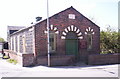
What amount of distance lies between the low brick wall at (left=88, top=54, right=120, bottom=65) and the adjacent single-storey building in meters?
1.29

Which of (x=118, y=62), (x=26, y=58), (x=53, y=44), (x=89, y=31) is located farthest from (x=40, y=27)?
(x=118, y=62)

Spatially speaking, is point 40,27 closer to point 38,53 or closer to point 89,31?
point 38,53

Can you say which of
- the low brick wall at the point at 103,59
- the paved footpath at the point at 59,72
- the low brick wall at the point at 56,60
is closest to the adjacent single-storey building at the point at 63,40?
the low brick wall at the point at 56,60

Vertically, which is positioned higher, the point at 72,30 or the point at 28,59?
the point at 72,30

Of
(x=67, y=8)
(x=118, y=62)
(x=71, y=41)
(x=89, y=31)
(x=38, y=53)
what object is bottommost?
(x=118, y=62)

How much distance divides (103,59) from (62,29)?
5.07 m

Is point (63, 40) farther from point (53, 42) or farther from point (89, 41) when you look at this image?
point (89, 41)

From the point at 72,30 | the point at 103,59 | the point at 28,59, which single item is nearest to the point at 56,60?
the point at 28,59

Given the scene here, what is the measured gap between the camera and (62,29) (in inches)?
573

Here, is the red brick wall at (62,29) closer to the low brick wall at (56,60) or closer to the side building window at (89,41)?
the side building window at (89,41)

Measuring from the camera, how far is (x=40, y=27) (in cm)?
1352

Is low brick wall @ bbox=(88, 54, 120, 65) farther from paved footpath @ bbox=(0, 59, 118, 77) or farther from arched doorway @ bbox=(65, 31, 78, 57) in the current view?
paved footpath @ bbox=(0, 59, 118, 77)

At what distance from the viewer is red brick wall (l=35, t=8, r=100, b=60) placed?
13.4 m

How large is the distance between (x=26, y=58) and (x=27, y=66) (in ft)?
2.35
